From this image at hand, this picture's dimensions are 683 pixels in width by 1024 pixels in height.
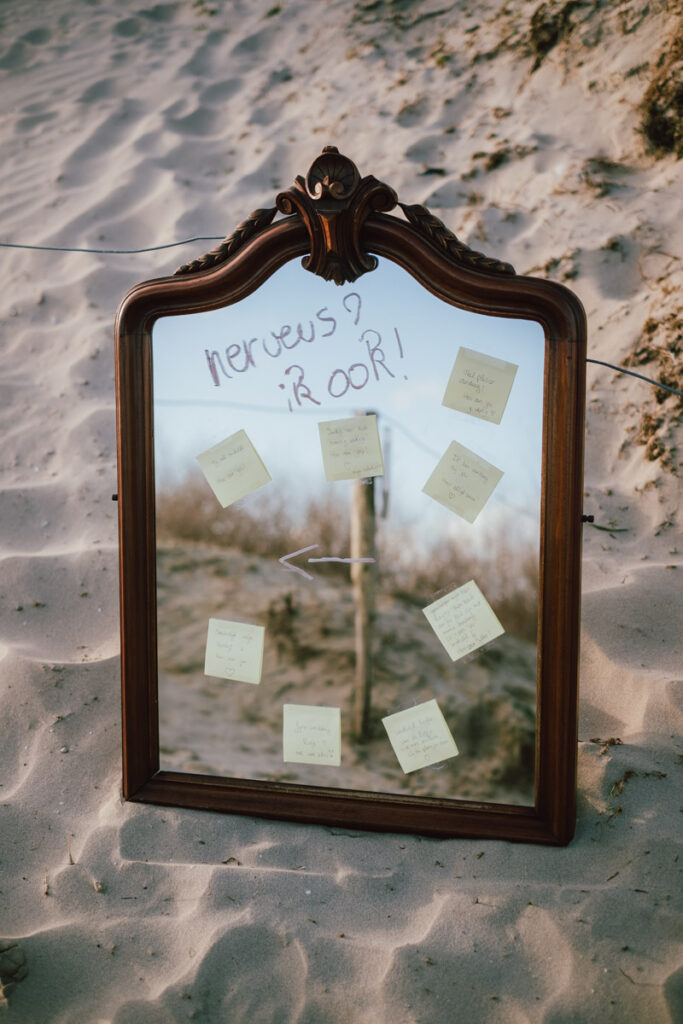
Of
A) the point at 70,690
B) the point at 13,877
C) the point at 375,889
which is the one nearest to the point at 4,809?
the point at 13,877

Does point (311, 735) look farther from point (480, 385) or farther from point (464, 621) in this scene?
point (480, 385)

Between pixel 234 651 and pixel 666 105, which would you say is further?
pixel 666 105

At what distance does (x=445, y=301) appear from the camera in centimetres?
123

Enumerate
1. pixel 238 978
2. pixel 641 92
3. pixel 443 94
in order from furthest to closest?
pixel 443 94, pixel 641 92, pixel 238 978

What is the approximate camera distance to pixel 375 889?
1174 millimetres

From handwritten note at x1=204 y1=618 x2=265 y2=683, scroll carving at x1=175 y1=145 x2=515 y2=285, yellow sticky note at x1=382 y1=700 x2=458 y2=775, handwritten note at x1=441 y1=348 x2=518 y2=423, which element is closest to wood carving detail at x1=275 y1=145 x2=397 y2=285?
scroll carving at x1=175 y1=145 x2=515 y2=285

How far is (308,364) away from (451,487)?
318mm

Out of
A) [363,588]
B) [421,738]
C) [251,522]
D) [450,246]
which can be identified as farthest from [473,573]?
[450,246]

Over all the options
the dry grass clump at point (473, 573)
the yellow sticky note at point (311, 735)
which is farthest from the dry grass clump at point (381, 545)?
the yellow sticky note at point (311, 735)

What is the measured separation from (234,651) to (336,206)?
2.48 ft

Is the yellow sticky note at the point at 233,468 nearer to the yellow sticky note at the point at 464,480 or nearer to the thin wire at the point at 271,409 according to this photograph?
the thin wire at the point at 271,409

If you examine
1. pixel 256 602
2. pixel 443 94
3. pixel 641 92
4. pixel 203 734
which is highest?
pixel 443 94

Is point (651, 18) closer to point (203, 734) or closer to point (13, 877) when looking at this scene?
point (203, 734)

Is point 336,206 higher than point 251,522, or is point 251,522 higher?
point 336,206
